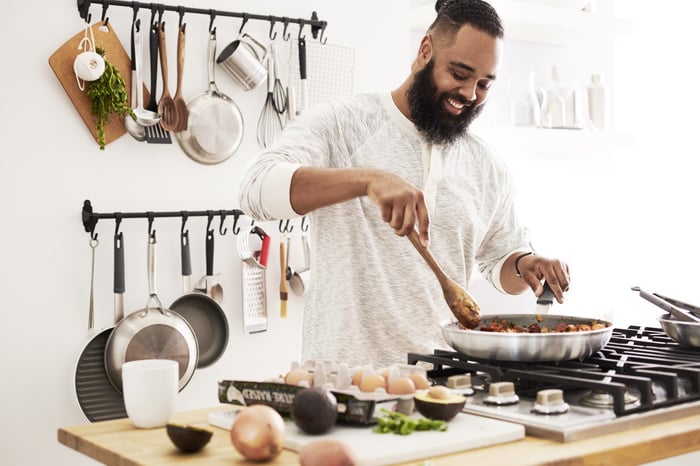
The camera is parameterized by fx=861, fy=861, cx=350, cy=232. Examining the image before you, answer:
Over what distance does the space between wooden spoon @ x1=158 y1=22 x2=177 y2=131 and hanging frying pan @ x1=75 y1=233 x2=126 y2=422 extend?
400 mm

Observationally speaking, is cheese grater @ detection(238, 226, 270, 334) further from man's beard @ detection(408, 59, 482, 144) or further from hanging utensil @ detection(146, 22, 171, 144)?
man's beard @ detection(408, 59, 482, 144)

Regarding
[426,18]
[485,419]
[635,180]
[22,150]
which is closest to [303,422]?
[485,419]

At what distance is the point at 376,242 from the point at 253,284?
0.96 meters

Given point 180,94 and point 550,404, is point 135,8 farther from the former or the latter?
point 550,404

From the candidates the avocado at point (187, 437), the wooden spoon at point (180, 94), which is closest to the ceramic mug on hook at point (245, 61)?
the wooden spoon at point (180, 94)

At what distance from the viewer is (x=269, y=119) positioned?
3004 millimetres

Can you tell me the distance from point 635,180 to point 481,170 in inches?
82.0

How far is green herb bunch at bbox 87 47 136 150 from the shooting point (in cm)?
263

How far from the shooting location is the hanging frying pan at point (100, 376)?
2588mm

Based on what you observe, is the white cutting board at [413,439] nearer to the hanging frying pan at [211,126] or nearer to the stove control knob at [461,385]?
the stove control knob at [461,385]

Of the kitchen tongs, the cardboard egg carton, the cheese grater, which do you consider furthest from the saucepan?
the cheese grater

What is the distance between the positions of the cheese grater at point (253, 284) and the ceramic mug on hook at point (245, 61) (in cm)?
50

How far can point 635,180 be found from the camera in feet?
13.4

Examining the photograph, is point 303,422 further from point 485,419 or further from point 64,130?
point 64,130
